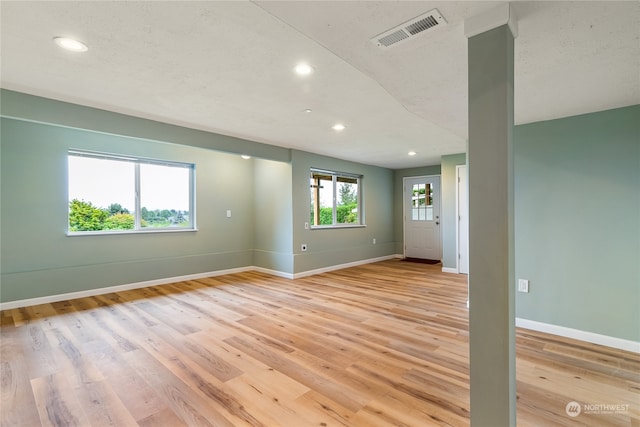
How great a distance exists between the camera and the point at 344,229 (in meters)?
6.56

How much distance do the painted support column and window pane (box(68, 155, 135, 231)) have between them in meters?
5.03

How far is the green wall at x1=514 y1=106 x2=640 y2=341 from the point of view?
8.48 feet

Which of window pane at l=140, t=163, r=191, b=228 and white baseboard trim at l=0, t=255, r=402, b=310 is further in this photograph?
window pane at l=140, t=163, r=191, b=228

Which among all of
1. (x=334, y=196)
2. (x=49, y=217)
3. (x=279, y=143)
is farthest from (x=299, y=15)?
(x=334, y=196)

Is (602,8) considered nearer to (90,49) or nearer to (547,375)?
(547,375)

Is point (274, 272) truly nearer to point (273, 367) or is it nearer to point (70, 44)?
point (273, 367)

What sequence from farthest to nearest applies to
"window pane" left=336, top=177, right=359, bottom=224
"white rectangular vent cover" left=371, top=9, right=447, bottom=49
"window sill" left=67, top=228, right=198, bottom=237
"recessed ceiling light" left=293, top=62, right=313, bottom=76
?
"window pane" left=336, top=177, right=359, bottom=224 → "window sill" left=67, top=228, right=198, bottom=237 → "recessed ceiling light" left=293, top=62, right=313, bottom=76 → "white rectangular vent cover" left=371, top=9, right=447, bottom=49

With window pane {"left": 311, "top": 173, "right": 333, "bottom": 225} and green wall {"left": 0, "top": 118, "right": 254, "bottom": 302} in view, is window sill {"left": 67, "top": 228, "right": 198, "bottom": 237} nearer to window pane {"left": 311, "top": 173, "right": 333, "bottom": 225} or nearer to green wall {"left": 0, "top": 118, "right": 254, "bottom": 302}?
green wall {"left": 0, "top": 118, "right": 254, "bottom": 302}

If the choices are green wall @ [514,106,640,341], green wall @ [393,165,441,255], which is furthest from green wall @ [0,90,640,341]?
green wall @ [393,165,441,255]

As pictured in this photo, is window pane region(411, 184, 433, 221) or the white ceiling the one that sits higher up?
the white ceiling

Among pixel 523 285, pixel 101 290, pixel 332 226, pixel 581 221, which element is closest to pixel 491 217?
pixel 581 221

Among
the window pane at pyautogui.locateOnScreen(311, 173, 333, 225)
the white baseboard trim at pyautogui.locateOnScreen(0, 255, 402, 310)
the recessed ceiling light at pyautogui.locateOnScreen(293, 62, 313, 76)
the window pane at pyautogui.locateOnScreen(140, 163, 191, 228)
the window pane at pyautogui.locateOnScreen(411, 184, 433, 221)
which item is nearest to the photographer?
the recessed ceiling light at pyautogui.locateOnScreen(293, 62, 313, 76)

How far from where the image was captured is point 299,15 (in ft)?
4.54

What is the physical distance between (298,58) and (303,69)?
0.17 metres
